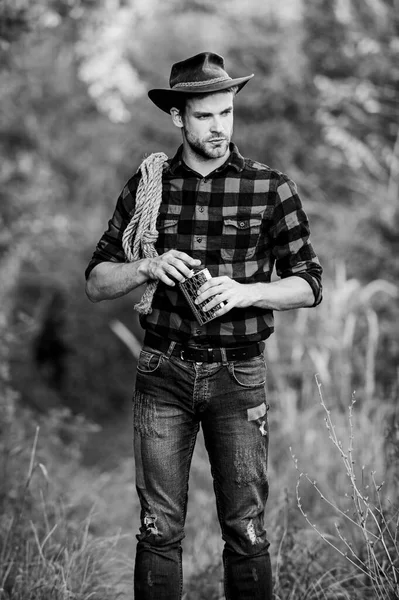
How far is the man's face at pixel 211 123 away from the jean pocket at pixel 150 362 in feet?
2.45

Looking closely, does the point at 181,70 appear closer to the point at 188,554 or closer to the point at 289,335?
the point at 188,554

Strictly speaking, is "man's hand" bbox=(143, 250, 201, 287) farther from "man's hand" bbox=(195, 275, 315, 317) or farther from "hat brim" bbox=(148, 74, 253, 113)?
"hat brim" bbox=(148, 74, 253, 113)

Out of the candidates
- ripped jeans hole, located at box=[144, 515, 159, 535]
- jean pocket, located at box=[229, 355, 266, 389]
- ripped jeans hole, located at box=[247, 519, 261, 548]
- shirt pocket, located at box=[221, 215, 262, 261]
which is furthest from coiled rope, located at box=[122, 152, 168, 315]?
ripped jeans hole, located at box=[247, 519, 261, 548]

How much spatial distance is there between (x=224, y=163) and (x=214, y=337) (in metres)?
0.65

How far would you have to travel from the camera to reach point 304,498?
4.64 metres

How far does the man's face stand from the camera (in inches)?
110

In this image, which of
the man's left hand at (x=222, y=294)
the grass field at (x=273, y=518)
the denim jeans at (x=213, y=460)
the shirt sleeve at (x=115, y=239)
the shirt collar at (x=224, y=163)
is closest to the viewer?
the man's left hand at (x=222, y=294)

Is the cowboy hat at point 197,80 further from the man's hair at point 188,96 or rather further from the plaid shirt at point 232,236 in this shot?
the plaid shirt at point 232,236

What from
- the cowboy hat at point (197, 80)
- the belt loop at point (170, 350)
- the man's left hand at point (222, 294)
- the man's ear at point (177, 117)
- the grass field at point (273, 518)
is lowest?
the grass field at point (273, 518)

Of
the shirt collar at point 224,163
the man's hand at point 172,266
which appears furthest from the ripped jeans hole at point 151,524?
the shirt collar at point 224,163

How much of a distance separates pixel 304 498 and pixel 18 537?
1.78m

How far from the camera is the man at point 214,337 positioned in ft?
9.07

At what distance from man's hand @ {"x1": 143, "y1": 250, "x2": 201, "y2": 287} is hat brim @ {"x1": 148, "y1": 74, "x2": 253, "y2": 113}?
58 centimetres

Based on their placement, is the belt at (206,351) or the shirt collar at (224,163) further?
the shirt collar at (224,163)
